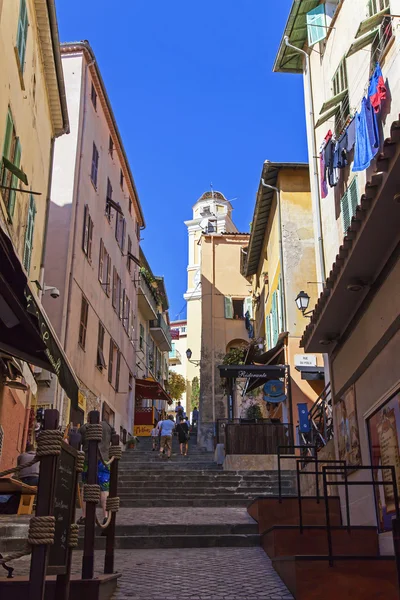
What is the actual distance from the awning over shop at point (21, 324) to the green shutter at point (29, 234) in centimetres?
524

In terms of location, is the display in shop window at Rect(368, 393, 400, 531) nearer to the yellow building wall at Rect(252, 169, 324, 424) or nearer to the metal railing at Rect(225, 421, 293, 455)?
the metal railing at Rect(225, 421, 293, 455)

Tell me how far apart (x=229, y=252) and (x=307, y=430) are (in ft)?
71.4

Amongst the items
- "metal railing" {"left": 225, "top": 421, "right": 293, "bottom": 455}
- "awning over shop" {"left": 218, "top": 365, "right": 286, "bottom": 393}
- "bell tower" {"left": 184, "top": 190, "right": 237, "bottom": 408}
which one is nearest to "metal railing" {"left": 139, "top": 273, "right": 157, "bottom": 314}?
"awning over shop" {"left": 218, "top": 365, "right": 286, "bottom": 393}

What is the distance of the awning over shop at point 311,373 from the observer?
21328mm

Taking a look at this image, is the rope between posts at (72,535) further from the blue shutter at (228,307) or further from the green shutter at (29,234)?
the blue shutter at (228,307)

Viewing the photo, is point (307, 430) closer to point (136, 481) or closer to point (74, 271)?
point (136, 481)

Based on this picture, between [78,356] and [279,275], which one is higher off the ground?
[279,275]

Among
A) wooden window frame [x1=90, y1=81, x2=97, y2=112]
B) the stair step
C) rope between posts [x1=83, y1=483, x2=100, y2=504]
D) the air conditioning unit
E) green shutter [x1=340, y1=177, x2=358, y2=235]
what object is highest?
wooden window frame [x1=90, y1=81, x2=97, y2=112]

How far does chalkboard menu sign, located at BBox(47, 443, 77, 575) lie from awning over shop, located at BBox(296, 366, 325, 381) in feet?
55.2

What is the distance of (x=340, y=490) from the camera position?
1024cm

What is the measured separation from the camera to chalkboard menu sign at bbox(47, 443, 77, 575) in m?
4.62

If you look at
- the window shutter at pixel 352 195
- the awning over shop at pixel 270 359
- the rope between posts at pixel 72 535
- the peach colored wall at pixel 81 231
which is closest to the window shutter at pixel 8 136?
the window shutter at pixel 352 195

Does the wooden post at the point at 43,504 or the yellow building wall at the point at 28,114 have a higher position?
the yellow building wall at the point at 28,114

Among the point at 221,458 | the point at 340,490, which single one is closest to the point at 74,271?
the point at 221,458
